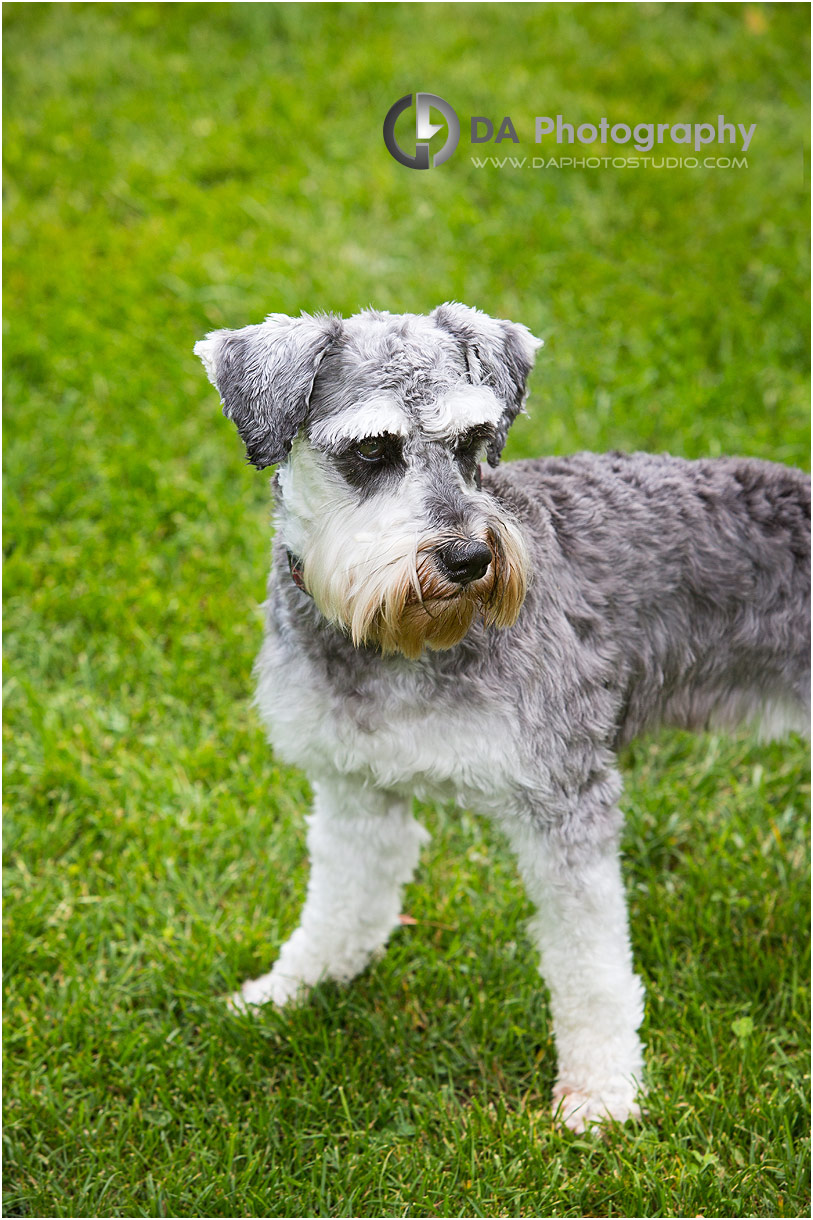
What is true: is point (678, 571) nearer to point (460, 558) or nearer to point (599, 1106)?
point (460, 558)

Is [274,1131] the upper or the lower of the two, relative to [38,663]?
lower

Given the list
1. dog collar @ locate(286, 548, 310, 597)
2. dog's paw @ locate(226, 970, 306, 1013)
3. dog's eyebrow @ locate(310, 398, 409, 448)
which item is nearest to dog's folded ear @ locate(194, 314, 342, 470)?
dog's eyebrow @ locate(310, 398, 409, 448)

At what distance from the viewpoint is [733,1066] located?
147 inches

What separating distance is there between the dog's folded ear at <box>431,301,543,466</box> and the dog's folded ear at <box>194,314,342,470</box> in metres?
0.36

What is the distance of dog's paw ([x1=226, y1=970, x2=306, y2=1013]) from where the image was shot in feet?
13.1

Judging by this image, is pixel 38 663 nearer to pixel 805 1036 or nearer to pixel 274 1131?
pixel 274 1131

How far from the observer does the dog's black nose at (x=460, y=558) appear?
286 cm

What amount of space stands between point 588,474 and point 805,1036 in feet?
7.10

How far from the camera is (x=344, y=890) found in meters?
3.99

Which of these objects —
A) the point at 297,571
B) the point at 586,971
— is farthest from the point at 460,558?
the point at 586,971

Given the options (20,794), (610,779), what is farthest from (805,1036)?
(20,794)

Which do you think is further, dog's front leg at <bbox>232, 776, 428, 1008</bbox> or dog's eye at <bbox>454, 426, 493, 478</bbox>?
dog's front leg at <bbox>232, 776, 428, 1008</bbox>

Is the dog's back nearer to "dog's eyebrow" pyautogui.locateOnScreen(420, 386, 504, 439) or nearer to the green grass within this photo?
A: "dog's eyebrow" pyautogui.locateOnScreen(420, 386, 504, 439)

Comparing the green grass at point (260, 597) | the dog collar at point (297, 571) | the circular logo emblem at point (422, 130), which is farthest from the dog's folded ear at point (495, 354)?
the green grass at point (260, 597)
